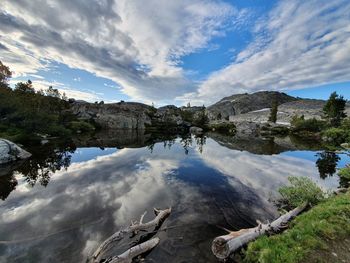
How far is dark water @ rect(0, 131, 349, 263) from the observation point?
9430 mm

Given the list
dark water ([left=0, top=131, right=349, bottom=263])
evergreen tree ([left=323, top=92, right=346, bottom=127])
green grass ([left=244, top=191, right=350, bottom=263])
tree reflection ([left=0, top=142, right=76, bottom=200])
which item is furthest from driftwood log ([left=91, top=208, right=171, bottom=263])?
evergreen tree ([left=323, top=92, right=346, bottom=127])

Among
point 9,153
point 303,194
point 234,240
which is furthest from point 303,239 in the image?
point 9,153

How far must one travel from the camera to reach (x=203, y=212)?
1329 centimetres

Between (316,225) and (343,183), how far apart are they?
51.2 ft

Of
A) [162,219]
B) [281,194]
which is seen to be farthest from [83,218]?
[281,194]

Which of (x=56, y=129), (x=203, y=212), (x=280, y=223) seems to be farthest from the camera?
(x=56, y=129)

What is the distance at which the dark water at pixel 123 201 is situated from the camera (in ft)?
30.9

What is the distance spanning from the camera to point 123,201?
14852 mm

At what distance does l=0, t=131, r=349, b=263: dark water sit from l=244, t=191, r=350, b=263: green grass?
6.84 ft

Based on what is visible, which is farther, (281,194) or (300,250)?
(281,194)

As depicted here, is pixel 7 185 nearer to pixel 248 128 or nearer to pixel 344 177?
pixel 344 177

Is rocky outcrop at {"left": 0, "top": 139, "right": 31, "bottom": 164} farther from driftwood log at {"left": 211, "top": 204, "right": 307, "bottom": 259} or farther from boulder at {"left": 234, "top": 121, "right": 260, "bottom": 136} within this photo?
boulder at {"left": 234, "top": 121, "right": 260, "bottom": 136}

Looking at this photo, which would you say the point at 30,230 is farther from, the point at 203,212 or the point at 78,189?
the point at 203,212

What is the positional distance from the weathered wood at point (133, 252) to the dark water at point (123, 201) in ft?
1.05
